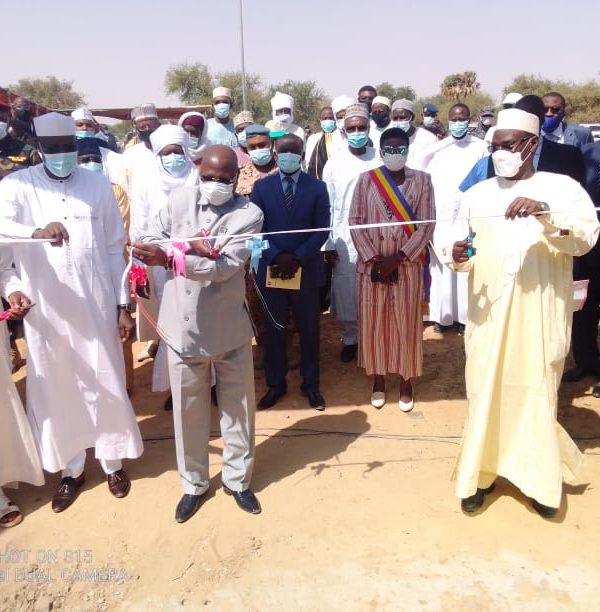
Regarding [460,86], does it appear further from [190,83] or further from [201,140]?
[201,140]

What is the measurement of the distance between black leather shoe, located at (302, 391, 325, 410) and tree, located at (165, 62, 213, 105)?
35.5m

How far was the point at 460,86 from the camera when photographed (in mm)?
38094

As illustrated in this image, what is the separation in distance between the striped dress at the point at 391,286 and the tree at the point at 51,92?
4256 cm

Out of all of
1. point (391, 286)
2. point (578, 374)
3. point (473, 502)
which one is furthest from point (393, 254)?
point (578, 374)

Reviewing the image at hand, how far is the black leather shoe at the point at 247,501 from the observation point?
335cm

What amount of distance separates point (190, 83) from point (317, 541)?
38.3 metres

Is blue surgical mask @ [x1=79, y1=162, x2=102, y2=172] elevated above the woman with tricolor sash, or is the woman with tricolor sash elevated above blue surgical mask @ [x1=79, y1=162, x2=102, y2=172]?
blue surgical mask @ [x1=79, y1=162, x2=102, y2=172]

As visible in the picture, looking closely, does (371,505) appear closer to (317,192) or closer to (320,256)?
(320,256)

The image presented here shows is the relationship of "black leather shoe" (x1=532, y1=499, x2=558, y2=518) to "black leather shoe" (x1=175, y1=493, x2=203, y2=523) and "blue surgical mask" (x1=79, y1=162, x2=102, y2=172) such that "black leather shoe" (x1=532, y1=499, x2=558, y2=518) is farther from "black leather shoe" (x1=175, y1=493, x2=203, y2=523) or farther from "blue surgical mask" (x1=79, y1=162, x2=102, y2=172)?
"blue surgical mask" (x1=79, y1=162, x2=102, y2=172)

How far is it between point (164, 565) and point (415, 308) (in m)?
2.57

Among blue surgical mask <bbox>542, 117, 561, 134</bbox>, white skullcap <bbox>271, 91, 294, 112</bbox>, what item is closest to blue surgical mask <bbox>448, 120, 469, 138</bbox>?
blue surgical mask <bbox>542, 117, 561, 134</bbox>

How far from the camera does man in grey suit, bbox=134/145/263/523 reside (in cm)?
294

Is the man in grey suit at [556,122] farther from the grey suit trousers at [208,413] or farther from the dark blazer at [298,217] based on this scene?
the grey suit trousers at [208,413]

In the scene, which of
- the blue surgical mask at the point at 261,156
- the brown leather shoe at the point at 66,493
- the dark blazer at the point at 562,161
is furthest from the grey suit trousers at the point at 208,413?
the dark blazer at the point at 562,161
